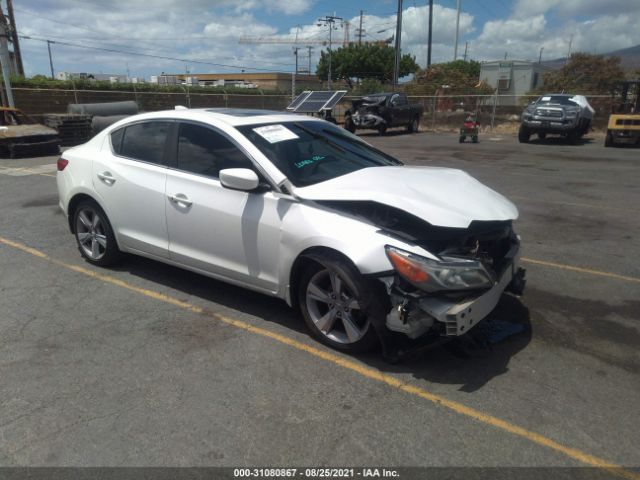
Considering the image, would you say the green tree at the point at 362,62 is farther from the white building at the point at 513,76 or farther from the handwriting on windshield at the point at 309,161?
the handwriting on windshield at the point at 309,161

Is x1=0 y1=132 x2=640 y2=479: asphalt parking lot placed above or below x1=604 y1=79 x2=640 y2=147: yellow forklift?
below

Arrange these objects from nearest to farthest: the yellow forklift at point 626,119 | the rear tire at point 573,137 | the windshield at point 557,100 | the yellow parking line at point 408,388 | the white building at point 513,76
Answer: the yellow parking line at point 408,388 < the yellow forklift at point 626,119 < the rear tire at point 573,137 < the windshield at point 557,100 < the white building at point 513,76

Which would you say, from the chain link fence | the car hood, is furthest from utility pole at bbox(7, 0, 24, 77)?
the car hood

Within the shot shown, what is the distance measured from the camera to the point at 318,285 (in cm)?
356

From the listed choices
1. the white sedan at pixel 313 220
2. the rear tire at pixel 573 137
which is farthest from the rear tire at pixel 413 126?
the white sedan at pixel 313 220

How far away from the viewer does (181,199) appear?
4.17 metres

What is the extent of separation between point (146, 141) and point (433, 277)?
3.07 meters

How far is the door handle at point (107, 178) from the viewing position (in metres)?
4.74

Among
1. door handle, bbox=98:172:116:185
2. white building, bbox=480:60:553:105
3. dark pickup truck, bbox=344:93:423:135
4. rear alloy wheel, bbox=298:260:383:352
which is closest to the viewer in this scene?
rear alloy wheel, bbox=298:260:383:352

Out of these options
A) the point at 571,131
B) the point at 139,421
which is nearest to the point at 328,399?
the point at 139,421

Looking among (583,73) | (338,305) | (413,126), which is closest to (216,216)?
(338,305)

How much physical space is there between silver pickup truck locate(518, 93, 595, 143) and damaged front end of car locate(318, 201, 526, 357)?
1722 cm

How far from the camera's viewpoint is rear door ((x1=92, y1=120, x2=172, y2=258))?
4422mm

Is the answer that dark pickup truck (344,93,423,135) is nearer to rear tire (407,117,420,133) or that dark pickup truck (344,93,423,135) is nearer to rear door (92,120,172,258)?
rear tire (407,117,420,133)
